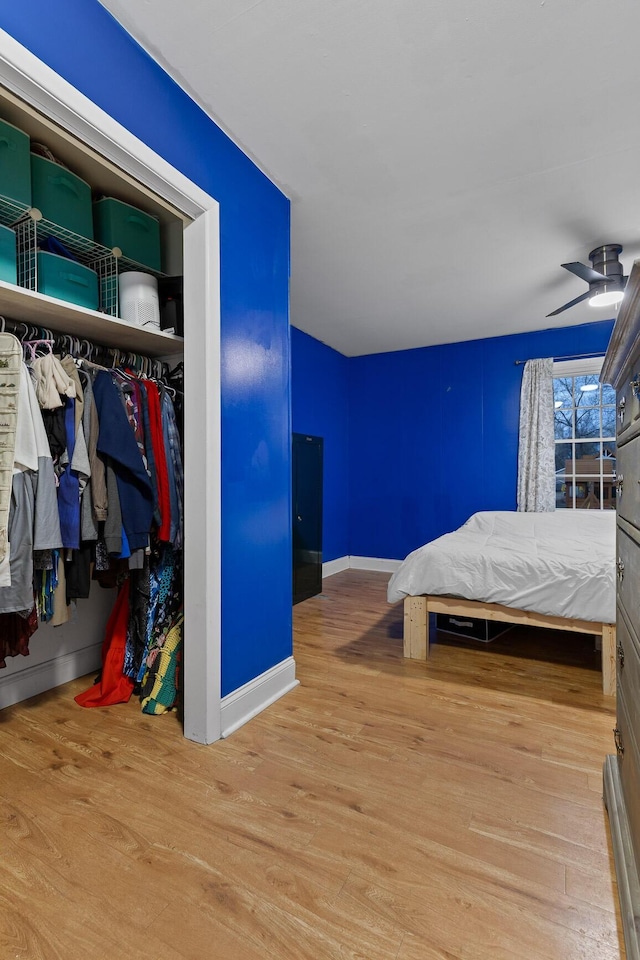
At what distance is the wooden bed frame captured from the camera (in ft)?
8.35

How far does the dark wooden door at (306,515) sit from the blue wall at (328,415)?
1.68 feet

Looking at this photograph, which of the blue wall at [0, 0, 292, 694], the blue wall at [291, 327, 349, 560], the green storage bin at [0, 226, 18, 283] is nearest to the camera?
the blue wall at [0, 0, 292, 694]

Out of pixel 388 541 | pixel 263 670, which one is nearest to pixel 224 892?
pixel 263 670

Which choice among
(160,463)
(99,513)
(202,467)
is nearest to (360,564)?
(160,463)

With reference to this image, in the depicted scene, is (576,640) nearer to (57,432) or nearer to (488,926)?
(488,926)

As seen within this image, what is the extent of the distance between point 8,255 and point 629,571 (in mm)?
2230

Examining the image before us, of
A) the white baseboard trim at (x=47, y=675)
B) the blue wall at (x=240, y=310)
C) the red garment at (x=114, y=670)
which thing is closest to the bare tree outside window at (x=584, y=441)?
the blue wall at (x=240, y=310)

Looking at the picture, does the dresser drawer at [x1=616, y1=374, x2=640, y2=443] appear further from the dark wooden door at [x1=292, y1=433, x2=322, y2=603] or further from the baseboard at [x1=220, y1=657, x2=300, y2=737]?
the dark wooden door at [x1=292, y1=433, x2=322, y2=603]

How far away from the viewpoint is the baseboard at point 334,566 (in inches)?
220

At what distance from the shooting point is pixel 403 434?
5.86 m

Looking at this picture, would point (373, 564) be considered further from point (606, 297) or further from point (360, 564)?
point (606, 297)

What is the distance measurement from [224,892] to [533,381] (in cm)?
494

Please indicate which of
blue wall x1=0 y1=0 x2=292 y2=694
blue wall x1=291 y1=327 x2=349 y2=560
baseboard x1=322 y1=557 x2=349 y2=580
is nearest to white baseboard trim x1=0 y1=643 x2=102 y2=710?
blue wall x1=0 y1=0 x2=292 y2=694

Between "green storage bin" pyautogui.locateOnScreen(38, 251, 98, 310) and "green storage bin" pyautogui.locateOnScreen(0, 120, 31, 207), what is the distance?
22 centimetres
